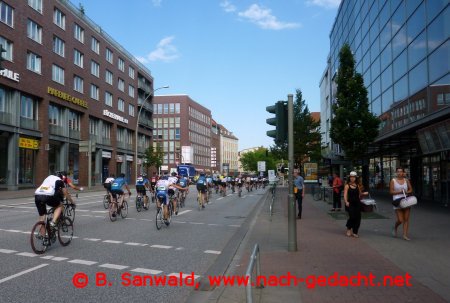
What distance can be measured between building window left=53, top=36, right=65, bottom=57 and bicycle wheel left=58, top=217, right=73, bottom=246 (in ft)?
121

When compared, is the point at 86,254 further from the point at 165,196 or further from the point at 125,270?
the point at 165,196

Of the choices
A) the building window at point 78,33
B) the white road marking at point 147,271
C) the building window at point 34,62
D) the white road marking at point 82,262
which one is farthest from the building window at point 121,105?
the white road marking at point 147,271

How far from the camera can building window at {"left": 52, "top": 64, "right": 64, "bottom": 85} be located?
43031mm

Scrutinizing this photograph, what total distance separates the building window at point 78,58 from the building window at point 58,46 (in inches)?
102

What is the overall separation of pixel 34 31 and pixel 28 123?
25.5ft

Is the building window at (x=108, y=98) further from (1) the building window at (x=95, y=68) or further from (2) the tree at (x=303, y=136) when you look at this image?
(2) the tree at (x=303, y=136)

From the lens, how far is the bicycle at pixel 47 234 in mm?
8766

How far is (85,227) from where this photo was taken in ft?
42.7

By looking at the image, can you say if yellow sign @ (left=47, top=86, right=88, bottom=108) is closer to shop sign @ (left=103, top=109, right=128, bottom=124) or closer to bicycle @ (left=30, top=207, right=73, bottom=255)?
shop sign @ (left=103, top=109, right=128, bottom=124)

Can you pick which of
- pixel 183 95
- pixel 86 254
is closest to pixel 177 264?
pixel 86 254

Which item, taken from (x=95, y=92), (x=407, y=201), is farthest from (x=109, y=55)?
(x=407, y=201)

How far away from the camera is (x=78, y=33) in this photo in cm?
4909

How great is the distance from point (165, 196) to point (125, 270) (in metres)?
5.61

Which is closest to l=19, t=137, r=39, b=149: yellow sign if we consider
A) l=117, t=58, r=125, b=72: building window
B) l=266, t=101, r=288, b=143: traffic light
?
l=117, t=58, r=125, b=72: building window
